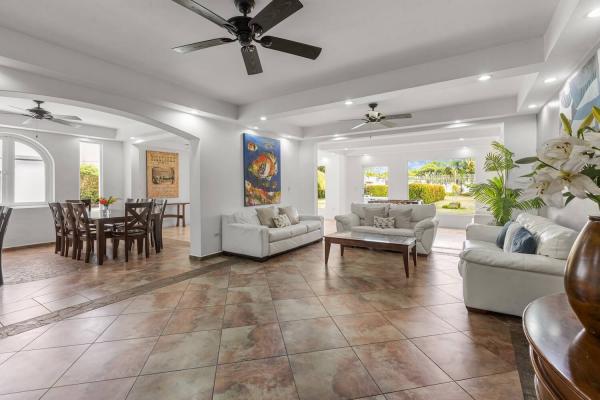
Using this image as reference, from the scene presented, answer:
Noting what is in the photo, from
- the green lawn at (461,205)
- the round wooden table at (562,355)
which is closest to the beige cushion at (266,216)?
the round wooden table at (562,355)

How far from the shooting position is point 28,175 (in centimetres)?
614

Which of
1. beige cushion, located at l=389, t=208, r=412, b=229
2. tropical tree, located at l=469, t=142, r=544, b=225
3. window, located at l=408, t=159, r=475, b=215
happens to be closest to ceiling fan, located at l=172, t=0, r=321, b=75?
tropical tree, located at l=469, t=142, r=544, b=225

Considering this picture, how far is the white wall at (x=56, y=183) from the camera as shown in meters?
5.86

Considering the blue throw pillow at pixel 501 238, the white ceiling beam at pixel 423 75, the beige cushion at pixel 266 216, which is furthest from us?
the beige cushion at pixel 266 216

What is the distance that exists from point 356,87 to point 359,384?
11.5 feet

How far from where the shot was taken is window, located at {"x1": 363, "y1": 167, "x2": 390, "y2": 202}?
33.1 feet

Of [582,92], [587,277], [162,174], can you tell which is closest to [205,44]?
[587,277]

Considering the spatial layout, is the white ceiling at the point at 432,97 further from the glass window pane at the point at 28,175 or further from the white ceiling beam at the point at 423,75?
the glass window pane at the point at 28,175

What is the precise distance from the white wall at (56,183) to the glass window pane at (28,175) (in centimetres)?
25

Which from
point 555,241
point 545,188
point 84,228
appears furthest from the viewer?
point 84,228

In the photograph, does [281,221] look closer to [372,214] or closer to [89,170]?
[372,214]

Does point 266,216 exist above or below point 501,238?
above

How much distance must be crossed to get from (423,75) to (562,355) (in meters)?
3.44

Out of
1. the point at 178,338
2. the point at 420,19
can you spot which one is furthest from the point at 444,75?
the point at 178,338
